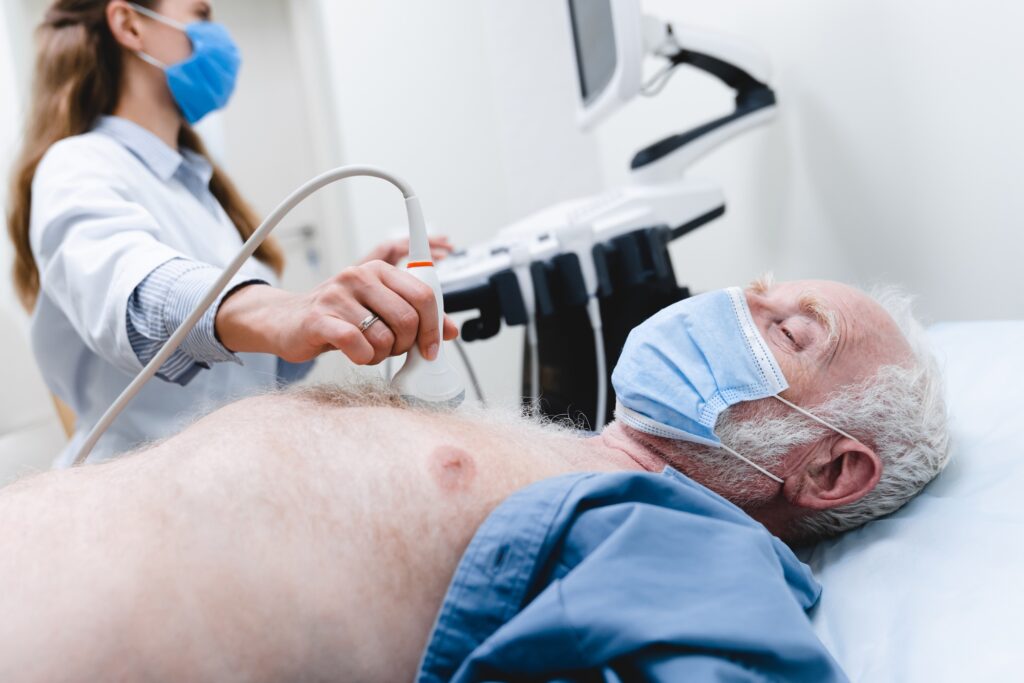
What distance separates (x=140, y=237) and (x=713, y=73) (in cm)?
125

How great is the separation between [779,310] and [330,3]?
253cm

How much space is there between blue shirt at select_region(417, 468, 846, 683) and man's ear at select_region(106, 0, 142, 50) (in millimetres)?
1351

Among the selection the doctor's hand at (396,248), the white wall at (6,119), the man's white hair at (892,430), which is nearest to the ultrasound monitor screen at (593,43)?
the doctor's hand at (396,248)

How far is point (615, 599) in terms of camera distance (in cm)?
65

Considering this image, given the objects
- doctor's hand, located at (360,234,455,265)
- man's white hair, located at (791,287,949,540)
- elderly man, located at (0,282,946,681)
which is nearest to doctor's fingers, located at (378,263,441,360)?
elderly man, located at (0,282,946,681)

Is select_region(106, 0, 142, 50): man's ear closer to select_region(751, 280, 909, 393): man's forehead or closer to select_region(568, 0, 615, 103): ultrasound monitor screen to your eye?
select_region(568, 0, 615, 103): ultrasound monitor screen

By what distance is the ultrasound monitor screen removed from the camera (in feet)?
5.65

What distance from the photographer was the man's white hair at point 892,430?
1.04m

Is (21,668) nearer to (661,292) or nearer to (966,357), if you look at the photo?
(661,292)

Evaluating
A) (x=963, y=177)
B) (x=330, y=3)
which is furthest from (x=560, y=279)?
(x=330, y=3)

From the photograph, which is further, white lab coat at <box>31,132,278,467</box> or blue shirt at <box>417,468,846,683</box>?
white lab coat at <box>31,132,278,467</box>

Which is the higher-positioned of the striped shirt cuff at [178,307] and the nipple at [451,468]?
the striped shirt cuff at [178,307]

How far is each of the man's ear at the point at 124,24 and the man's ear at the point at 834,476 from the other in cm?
146

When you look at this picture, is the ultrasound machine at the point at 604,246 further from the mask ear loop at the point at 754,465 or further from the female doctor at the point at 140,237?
the mask ear loop at the point at 754,465
